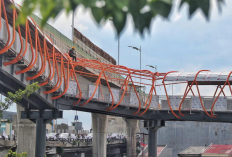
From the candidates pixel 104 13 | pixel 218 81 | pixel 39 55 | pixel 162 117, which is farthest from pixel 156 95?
pixel 104 13

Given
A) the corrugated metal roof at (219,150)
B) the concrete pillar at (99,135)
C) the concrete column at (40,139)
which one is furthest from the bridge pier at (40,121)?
the concrete pillar at (99,135)

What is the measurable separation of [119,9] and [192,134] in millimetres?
100789

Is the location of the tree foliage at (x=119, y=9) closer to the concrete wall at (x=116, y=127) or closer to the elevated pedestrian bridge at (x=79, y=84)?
the elevated pedestrian bridge at (x=79, y=84)

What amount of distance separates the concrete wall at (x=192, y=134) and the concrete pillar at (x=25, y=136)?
46.0 m

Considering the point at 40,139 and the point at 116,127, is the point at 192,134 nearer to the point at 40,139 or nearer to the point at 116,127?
the point at 116,127

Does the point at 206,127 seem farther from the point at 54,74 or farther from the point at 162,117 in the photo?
the point at 54,74

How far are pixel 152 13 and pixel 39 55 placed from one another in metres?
33.6

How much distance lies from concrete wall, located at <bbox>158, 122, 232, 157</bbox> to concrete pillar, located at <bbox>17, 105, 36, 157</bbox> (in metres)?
46.0

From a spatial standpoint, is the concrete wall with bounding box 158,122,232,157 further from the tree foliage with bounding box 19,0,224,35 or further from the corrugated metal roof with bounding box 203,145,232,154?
the tree foliage with bounding box 19,0,224,35

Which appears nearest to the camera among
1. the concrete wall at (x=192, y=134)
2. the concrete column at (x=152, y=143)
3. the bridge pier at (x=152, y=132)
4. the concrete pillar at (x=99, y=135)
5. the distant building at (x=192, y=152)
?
the bridge pier at (x=152, y=132)

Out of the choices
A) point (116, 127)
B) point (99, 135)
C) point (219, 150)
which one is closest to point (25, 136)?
point (99, 135)

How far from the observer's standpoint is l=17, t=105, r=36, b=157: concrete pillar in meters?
61.0

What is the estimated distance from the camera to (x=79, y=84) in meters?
55.6

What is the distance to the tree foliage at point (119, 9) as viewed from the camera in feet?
16.7
